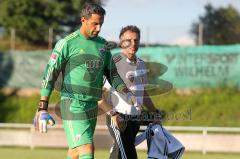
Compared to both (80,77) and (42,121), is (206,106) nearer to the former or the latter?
(80,77)

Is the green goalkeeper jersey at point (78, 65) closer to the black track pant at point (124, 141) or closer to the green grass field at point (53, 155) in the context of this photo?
the black track pant at point (124, 141)

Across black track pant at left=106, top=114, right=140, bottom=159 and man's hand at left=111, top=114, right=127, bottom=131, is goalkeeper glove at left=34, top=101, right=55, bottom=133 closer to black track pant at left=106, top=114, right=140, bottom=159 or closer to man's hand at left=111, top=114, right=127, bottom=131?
man's hand at left=111, top=114, right=127, bottom=131

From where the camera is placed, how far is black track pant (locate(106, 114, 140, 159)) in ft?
32.1

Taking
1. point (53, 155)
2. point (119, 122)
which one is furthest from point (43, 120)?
point (53, 155)

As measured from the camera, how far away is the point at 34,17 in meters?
37.3

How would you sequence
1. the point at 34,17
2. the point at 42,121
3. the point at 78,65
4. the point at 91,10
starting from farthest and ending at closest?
the point at 34,17
the point at 78,65
the point at 91,10
the point at 42,121

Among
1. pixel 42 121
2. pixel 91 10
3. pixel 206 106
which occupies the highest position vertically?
pixel 91 10

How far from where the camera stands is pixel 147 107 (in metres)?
10.3

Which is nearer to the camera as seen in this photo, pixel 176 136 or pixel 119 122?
pixel 119 122

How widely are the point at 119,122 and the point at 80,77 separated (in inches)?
56.8

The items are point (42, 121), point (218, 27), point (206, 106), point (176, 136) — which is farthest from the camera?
point (218, 27)

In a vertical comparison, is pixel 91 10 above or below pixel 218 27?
above

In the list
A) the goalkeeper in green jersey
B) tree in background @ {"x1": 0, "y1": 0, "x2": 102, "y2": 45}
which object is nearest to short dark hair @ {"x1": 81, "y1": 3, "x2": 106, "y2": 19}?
the goalkeeper in green jersey

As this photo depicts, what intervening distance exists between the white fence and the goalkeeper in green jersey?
1099cm
